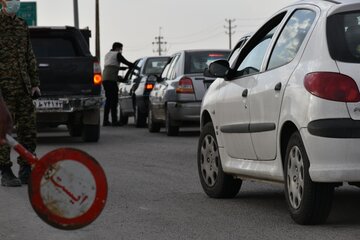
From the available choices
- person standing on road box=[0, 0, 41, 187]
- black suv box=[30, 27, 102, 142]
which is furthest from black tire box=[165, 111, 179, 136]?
person standing on road box=[0, 0, 41, 187]

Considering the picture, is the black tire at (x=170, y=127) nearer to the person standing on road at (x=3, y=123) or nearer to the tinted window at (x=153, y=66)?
the tinted window at (x=153, y=66)

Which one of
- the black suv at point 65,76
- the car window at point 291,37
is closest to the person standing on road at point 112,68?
the black suv at point 65,76

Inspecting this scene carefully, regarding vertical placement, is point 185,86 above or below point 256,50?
below

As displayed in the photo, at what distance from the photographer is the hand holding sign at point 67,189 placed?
19.1ft

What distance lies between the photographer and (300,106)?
306 inches

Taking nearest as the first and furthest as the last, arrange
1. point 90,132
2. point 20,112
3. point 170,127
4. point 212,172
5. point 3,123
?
point 3,123 < point 212,172 < point 20,112 < point 90,132 < point 170,127

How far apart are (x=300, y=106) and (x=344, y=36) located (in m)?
0.57

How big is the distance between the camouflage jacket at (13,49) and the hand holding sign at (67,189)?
5404 millimetres

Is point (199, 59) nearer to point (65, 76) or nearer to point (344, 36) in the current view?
point (65, 76)

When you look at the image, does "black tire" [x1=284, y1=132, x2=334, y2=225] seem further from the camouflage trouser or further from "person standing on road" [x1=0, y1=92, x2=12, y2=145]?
the camouflage trouser

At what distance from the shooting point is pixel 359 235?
7.45 m

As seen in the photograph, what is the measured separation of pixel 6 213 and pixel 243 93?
209cm

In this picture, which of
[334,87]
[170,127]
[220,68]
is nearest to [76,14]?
[170,127]

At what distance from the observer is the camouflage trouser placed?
438 inches
